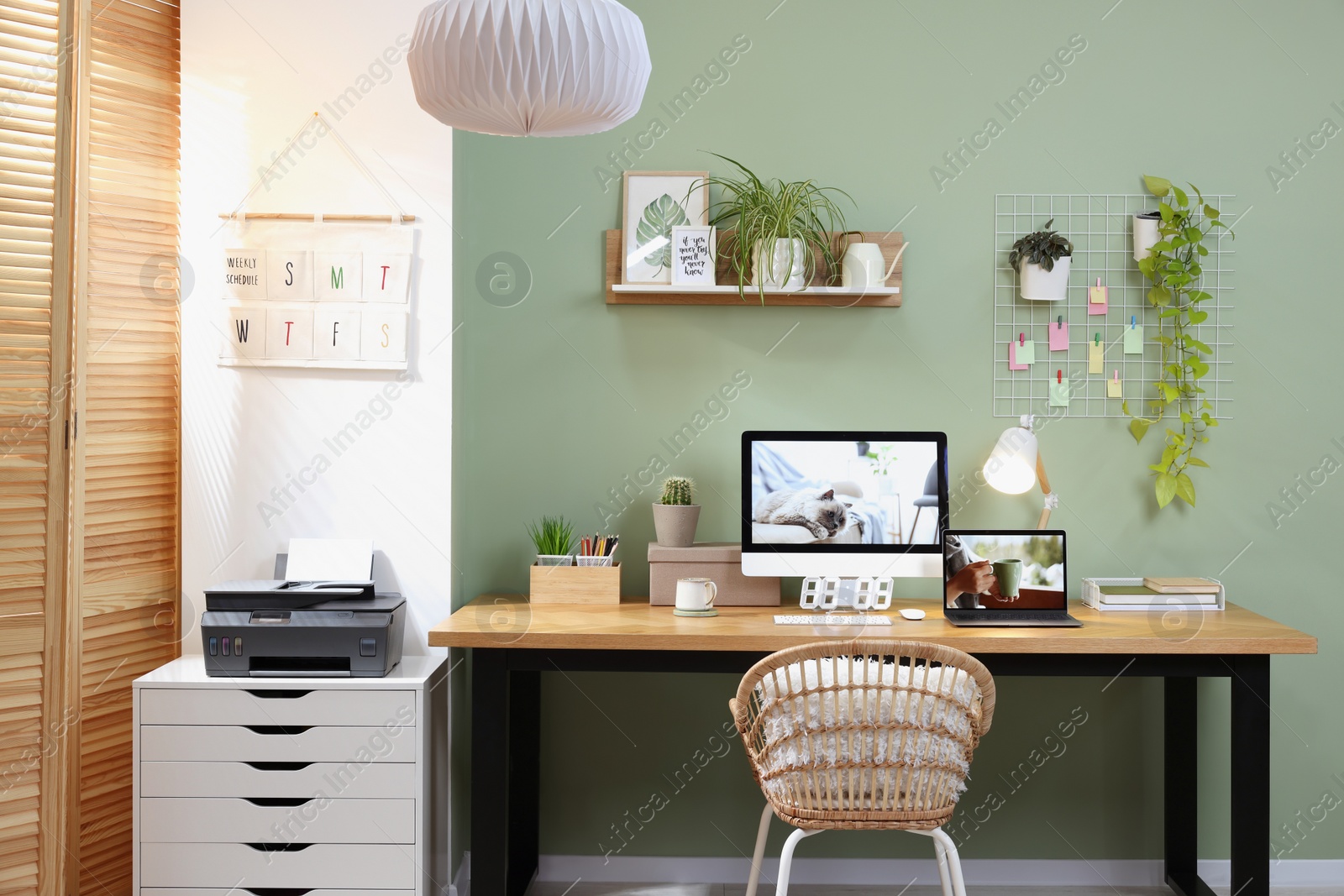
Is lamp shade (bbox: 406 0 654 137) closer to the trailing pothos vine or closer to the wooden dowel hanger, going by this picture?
the wooden dowel hanger

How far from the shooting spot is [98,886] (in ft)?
7.07

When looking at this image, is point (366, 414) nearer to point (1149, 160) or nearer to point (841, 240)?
point (841, 240)

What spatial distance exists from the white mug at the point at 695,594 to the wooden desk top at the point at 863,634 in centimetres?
4

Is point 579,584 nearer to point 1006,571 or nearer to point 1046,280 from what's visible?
point 1006,571

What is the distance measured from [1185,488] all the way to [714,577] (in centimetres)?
130

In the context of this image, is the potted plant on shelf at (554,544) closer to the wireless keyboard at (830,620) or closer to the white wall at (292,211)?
the white wall at (292,211)

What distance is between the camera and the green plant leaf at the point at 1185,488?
245cm

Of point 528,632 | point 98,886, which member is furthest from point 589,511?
point 98,886

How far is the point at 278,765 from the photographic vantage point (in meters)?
2.05

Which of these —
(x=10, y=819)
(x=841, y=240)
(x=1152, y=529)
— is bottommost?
(x=10, y=819)

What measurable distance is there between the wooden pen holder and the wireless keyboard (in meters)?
0.43

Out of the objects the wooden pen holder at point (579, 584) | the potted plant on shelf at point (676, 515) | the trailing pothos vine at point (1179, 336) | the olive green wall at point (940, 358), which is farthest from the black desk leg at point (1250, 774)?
the wooden pen holder at point (579, 584)

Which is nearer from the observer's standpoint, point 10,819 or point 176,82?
point 10,819

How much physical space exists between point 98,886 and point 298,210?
1696 millimetres
